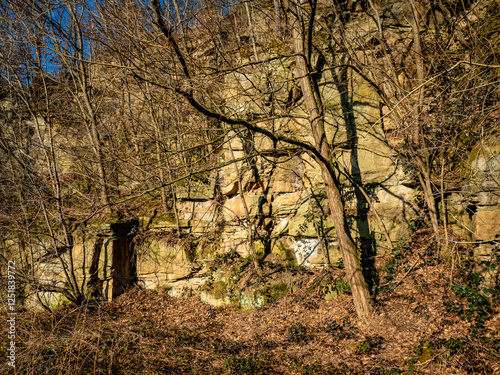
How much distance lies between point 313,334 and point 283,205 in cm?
370

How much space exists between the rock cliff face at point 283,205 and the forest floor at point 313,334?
84cm

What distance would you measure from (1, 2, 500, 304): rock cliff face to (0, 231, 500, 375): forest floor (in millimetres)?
839

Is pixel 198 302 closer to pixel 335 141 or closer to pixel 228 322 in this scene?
pixel 228 322

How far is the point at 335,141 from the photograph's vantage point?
8281mm

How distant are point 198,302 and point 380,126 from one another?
7267mm

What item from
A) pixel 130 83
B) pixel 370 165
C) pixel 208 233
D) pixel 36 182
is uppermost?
pixel 130 83

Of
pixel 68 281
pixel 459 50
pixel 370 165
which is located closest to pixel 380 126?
pixel 370 165

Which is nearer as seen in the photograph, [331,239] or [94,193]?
[331,239]

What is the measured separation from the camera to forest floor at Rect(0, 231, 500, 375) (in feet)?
15.6

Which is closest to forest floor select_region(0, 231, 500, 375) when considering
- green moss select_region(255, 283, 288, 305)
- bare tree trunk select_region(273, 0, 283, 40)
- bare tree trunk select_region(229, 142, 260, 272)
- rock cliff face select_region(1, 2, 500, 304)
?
green moss select_region(255, 283, 288, 305)

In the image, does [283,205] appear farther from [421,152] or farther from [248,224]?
[421,152]

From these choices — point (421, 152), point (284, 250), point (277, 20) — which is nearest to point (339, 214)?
point (284, 250)

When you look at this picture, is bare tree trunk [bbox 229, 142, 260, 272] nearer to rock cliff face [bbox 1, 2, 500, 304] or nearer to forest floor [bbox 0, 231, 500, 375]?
rock cliff face [bbox 1, 2, 500, 304]

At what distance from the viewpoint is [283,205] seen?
8.65m
